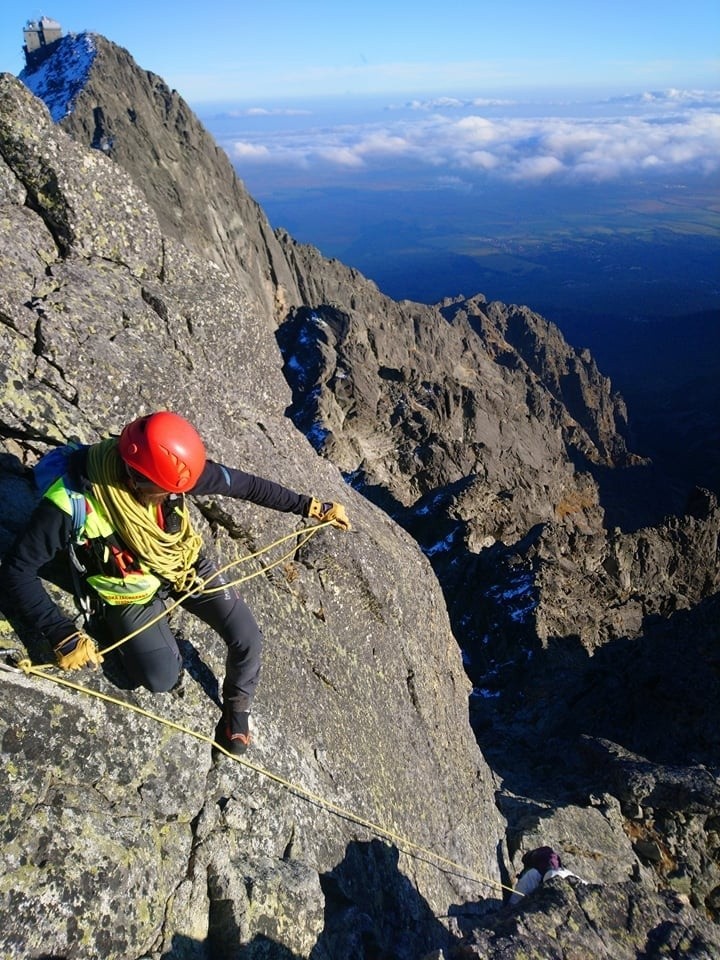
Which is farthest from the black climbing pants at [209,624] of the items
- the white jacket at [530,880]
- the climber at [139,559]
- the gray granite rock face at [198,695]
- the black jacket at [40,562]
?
the white jacket at [530,880]

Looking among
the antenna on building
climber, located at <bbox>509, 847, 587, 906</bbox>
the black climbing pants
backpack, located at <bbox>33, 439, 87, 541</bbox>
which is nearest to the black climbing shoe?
the black climbing pants

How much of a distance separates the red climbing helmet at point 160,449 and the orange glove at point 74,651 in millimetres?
1650

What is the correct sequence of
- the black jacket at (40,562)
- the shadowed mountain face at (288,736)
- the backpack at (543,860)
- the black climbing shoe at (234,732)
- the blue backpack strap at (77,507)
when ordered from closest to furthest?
1. the black jacket at (40,562)
2. the blue backpack strap at (77,507)
3. the shadowed mountain face at (288,736)
4. the black climbing shoe at (234,732)
5. the backpack at (543,860)

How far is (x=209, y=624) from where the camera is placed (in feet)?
26.6

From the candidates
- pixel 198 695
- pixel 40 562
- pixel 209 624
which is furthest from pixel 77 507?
pixel 198 695

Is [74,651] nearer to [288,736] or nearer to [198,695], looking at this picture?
[198,695]

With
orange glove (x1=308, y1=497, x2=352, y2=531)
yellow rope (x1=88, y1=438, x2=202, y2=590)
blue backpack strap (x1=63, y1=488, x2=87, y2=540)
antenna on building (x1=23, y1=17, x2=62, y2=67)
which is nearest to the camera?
blue backpack strap (x1=63, y1=488, x2=87, y2=540)

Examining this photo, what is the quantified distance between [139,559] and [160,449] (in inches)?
51.7

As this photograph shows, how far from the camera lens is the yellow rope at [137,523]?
630 centimetres

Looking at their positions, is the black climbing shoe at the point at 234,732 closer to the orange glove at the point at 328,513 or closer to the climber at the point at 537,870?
the orange glove at the point at 328,513

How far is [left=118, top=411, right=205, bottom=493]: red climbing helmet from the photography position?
20.1 ft

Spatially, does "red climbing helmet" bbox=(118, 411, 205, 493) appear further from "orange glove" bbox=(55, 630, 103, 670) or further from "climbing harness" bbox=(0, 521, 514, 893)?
"climbing harness" bbox=(0, 521, 514, 893)

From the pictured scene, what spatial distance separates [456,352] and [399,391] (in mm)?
39339

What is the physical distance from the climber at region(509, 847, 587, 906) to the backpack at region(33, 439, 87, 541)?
9.89 m
